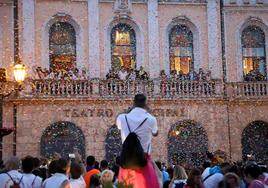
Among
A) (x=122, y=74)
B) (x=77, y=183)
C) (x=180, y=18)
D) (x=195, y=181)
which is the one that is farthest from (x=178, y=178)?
(x=180, y=18)

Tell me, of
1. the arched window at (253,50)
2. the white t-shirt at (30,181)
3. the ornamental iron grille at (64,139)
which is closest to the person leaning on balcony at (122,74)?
the ornamental iron grille at (64,139)

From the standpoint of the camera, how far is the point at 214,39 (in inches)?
1166

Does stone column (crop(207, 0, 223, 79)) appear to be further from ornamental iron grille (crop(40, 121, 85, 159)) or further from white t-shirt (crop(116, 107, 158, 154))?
white t-shirt (crop(116, 107, 158, 154))

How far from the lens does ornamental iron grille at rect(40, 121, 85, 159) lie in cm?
2750

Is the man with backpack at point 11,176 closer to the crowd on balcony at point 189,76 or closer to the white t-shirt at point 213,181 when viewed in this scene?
the white t-shirt at point 213,181

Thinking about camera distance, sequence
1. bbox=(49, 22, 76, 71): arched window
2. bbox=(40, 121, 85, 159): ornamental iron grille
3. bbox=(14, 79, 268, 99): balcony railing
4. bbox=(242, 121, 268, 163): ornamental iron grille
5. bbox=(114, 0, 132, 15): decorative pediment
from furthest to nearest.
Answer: bbox=(242, 121, 268, 163): ornamental iron grille → bbox=(114, 0, 132, 15): decorative pediment → bbox=(49, 22, 76, 71): arched window → bbox=(40, 121, 85, 159): ornamental iron grille → bbox=(14, 79, 268, 99): balcony railing

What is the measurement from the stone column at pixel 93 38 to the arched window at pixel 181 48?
12.1 feet

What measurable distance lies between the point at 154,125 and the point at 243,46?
22.0m

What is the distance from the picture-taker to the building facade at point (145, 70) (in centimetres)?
2725

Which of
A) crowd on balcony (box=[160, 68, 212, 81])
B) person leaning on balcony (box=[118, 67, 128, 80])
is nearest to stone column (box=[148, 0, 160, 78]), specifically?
crowd on balcony (box=[160, 68, 212, 81])

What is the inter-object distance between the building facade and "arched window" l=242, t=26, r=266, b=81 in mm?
50

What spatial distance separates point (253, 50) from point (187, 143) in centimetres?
606

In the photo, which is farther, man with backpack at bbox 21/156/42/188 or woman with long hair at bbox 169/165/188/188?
woman with long hair at bbox 169/165/188/188

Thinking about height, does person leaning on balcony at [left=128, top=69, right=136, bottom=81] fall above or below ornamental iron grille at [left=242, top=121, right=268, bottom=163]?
above
